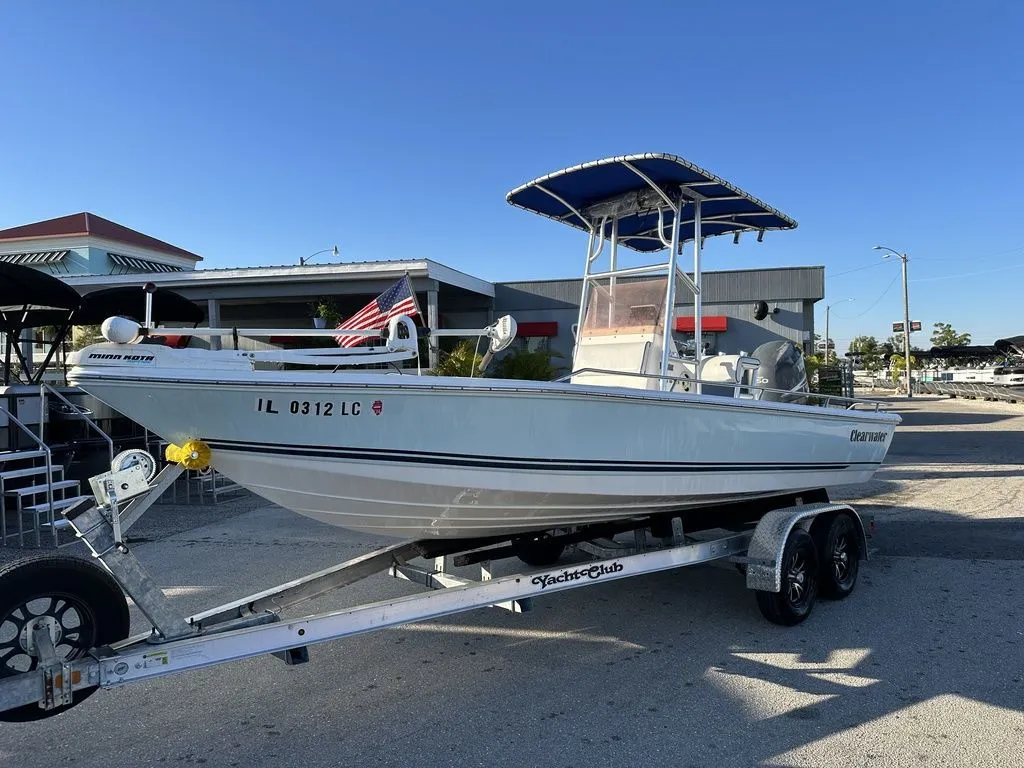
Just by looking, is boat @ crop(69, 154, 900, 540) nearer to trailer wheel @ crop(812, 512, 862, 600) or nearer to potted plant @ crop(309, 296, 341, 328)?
trailer wheel @ crop(812, 512, 862, 600)

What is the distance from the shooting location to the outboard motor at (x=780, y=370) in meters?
6.23

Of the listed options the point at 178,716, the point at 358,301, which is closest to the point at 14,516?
the point at 178,716

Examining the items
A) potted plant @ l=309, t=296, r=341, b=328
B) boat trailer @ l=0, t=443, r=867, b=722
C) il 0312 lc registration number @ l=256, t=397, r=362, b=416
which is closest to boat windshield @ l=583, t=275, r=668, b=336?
boat trailer @ l=0, t=443, r=867, b=722

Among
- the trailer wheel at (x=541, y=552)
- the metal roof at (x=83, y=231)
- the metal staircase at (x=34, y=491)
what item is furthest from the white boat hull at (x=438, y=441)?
the metal roof at (x=83, y=231)

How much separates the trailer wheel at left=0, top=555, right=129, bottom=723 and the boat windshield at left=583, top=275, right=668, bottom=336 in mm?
3715

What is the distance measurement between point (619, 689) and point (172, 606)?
2322 millimetres

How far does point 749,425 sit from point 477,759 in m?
2.80

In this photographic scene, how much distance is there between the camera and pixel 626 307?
5621mm

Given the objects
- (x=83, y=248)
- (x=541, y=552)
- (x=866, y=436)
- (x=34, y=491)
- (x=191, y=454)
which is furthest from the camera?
(x=83, y=248)

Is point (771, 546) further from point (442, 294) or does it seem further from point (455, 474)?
point (442, 294)

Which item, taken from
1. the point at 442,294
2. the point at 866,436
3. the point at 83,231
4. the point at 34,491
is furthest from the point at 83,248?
the point at 866,436

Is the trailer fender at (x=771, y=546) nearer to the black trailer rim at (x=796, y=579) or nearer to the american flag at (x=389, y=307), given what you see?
the black trailer rim at (x=796, y=579)

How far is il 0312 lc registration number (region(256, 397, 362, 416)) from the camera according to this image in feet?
11.4

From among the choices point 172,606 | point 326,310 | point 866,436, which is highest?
point 326,310
